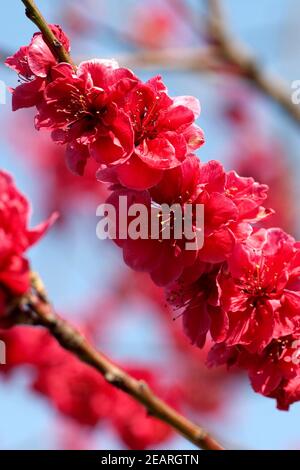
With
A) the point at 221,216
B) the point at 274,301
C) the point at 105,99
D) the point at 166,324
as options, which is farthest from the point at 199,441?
the point at 166,324

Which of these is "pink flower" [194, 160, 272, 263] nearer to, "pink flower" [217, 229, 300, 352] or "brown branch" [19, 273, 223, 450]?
"pink flower" [217, 229, 300, 352]

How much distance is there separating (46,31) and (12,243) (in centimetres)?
38

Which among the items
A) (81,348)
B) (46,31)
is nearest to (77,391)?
(81,348)

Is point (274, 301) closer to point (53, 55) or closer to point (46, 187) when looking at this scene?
point (53, 55)

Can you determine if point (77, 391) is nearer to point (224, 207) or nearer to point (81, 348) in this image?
point (81, 348)

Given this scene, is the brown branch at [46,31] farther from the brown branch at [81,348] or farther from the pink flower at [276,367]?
the pink flower at [276,367]

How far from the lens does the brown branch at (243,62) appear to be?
329 cm

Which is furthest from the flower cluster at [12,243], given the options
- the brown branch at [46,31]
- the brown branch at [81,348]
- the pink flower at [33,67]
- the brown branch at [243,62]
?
the brown branch at [243,62]

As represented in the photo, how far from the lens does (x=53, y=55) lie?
4.14 ft

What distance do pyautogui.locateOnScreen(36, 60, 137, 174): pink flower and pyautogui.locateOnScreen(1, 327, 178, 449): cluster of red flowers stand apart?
1284mm

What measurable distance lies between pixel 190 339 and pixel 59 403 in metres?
1.25

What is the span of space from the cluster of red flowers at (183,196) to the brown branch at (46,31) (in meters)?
0.02

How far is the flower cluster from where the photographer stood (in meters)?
1.29

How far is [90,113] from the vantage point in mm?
1296
